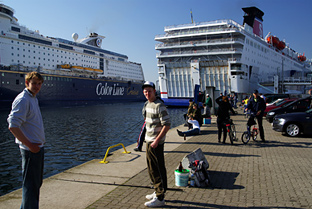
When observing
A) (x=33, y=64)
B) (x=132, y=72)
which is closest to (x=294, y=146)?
(x=33, y=64)

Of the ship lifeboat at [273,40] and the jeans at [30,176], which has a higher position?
the ship lifeboat at [273,40]

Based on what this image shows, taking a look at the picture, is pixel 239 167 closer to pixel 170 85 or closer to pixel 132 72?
pixel 170 85

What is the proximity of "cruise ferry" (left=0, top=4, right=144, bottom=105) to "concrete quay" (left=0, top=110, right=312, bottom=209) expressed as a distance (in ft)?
128

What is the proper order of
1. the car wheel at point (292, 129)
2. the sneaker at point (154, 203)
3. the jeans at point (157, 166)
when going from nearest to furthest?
1. the sneaker at point (154, 203)
2. the jeans at point (157, 166)
3. the car wheel at point (292, 129)

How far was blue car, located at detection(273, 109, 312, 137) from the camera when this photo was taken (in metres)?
10.1

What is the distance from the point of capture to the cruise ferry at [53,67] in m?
42.4

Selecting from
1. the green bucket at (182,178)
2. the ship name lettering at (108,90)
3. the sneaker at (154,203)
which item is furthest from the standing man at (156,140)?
the ship name lettering at (108,90)

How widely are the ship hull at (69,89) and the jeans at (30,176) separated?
134 ft

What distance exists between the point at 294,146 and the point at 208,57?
32.3m

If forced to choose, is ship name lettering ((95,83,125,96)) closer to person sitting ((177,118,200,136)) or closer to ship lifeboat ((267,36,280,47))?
ship lifeboat ((267,36,280,47))

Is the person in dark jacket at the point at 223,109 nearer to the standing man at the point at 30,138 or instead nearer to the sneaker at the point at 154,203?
the sneaker at the point at 154,203

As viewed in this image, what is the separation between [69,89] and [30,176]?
4975cm

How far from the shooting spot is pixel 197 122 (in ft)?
36.2

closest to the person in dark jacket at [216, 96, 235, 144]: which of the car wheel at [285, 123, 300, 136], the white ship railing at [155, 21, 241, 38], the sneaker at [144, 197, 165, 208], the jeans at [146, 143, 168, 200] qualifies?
the car wheel at [285, 123, 300, 136]
